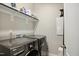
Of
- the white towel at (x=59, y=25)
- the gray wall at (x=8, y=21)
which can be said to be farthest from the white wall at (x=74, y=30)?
the white towel at (x=59, y=25)

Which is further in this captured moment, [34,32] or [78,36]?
[34,32]

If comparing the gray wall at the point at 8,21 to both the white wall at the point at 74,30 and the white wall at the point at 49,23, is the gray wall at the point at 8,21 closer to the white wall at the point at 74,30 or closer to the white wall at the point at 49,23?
the white wall at the point at 74,30

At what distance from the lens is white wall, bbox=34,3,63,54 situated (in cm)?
467

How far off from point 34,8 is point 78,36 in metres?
4.00

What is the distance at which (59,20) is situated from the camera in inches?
170

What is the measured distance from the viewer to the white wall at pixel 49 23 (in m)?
4.67

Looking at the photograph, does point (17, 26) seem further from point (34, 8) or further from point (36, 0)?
point (36, 0)

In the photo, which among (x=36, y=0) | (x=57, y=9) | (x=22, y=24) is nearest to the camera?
(x=36, y=0)

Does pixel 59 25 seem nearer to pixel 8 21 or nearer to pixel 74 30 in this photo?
pixel 8 21

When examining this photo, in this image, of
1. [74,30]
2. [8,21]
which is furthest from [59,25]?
[74,30]

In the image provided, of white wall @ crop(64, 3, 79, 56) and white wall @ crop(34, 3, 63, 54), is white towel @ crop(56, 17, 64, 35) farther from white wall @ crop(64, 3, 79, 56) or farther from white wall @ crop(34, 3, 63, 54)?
white wall @ crop(64, 3, 79, 56)

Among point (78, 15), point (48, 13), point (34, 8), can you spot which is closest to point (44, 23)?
point (48, 13)

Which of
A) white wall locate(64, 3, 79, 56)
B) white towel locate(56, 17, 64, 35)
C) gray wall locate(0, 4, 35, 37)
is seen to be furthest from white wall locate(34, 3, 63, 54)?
white wall locate(64, 3, 79, 56)

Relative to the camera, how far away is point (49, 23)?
4695 millimetres
